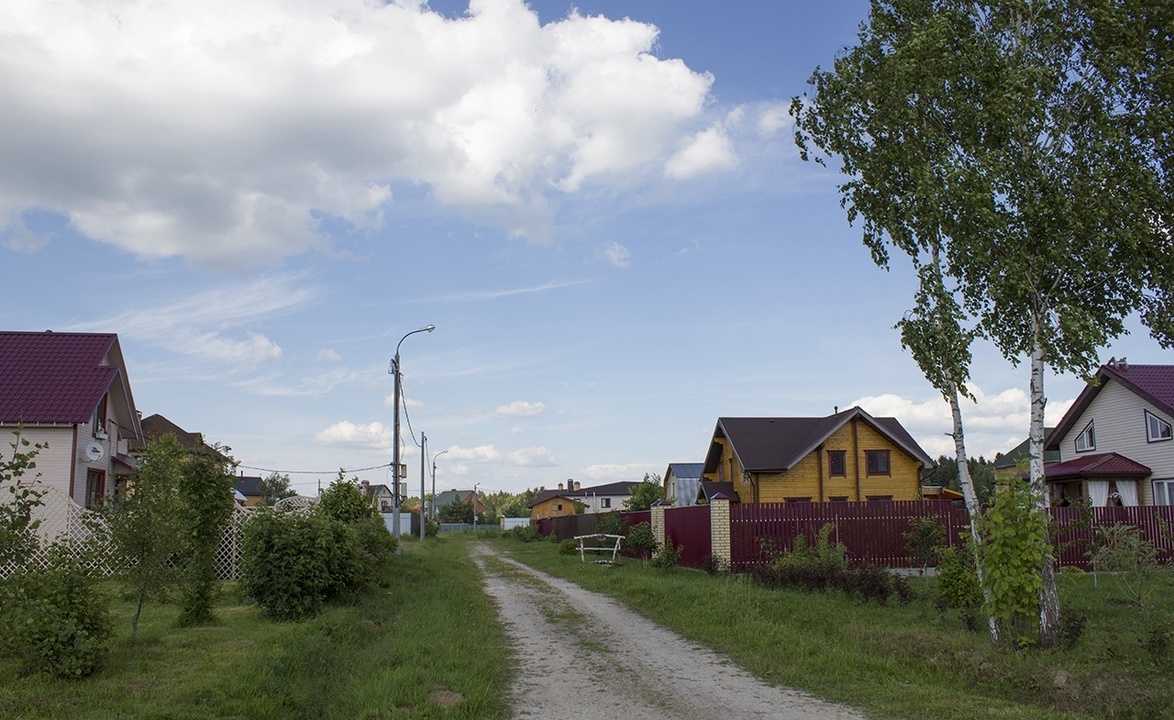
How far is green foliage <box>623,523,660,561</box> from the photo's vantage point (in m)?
26.5

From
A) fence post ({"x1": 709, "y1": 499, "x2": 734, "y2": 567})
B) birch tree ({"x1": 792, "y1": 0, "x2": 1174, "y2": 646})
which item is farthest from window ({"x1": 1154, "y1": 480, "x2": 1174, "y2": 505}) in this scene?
birch tree ({"x1": 792, "y1": 0, "x2": 1174, "y2": 646})

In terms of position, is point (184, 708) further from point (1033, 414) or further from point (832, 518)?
point (832, 518)

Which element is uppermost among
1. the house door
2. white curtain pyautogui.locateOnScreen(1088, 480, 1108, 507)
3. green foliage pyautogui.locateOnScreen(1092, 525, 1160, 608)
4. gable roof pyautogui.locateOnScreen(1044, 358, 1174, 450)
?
gable roof pyautogui.locateOnScreen(1044, 358, 1174, 450)

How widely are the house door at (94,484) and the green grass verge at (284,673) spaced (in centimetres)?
1223

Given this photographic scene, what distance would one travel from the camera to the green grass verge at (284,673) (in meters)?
7.86

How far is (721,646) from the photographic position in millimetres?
11641

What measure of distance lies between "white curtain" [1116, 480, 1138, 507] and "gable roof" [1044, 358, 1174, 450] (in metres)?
2.82

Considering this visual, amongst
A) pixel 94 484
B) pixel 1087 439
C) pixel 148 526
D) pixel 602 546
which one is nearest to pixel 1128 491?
pixel 1087 439

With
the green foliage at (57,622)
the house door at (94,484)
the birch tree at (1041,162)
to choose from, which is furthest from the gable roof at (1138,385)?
the house door at (94,484)

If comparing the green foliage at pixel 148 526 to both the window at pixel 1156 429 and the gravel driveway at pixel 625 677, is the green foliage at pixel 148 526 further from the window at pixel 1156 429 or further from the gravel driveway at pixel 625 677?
the window at pixel 1156 429

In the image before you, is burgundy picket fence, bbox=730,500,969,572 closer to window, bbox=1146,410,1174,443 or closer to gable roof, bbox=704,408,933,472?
window, bbox=1146,410,1174,443

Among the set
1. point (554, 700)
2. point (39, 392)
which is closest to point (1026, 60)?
point (554, 700)

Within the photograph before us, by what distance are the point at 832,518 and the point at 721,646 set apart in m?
10.6

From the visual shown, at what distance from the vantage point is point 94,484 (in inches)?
1016
